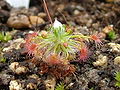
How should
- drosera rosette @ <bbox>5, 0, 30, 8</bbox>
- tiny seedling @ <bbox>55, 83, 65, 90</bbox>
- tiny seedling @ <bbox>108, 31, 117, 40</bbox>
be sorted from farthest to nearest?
drosera rosette @ <bbox>5, 0, 30, 8</bbox>
tiny seedling @ <bbox>108, 31, 117, 40</bbox>
tiny seedling @ <bbox>55, 83, 65, 90</bbox>

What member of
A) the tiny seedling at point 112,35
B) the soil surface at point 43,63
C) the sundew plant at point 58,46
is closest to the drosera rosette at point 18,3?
the soil surface at point 43,63

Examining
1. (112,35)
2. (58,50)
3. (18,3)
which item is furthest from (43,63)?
(18,3)

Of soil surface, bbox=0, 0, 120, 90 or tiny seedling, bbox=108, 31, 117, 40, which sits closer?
soil surface, bbox=0, 0, 120, 90

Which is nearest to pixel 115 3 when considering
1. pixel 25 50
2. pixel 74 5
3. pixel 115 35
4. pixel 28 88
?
pixel 74 5

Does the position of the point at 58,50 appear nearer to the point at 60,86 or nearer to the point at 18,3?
the point at 60,86

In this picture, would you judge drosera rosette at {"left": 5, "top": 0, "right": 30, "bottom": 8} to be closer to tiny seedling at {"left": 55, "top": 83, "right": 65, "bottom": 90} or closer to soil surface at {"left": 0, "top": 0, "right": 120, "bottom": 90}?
soil surface at {"left": 0, "top": 0, "right": 120, "bottom": 90}

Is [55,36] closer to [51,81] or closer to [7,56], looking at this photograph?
[51,81]

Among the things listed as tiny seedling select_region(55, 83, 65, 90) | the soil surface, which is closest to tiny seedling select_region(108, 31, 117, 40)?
the soil surface

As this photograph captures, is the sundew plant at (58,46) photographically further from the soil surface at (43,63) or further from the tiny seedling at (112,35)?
the tiny seedling at (112,35)
